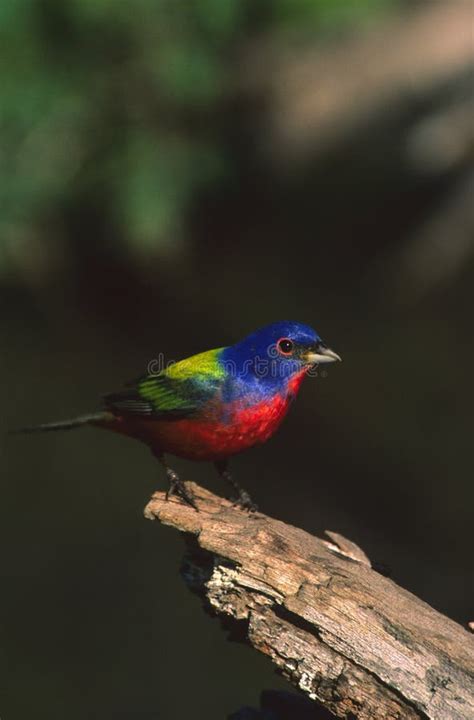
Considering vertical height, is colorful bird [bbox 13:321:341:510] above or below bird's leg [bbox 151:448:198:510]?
above

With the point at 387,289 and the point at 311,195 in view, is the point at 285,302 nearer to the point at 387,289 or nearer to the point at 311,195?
the point at 387,289

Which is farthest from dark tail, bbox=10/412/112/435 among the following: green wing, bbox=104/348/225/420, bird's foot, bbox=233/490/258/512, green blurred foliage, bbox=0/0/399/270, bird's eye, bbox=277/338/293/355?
green blurred foliage, bbox=0/0/399/270

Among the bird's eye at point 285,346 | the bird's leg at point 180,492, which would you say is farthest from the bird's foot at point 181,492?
the bird's eye at point 285,346

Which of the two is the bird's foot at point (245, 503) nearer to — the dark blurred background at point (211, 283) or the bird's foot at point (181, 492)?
the bird's foot at point (181, 492)

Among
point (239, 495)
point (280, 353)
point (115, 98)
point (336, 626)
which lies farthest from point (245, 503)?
point (115, 98)

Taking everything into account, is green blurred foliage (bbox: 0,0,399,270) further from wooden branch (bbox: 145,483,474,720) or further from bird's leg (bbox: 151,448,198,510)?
wooden branch (bbox: 145,483,474,720)

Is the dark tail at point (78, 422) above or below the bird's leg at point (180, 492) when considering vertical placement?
above

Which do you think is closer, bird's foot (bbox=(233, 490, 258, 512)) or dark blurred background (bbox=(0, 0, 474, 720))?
bird's foot (bbox=(233, 490, 258, 512))

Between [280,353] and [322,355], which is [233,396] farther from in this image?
[322,355]

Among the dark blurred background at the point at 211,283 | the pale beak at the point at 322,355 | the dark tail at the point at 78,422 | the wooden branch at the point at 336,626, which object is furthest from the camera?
the dark blurred background at the point at 211,283
